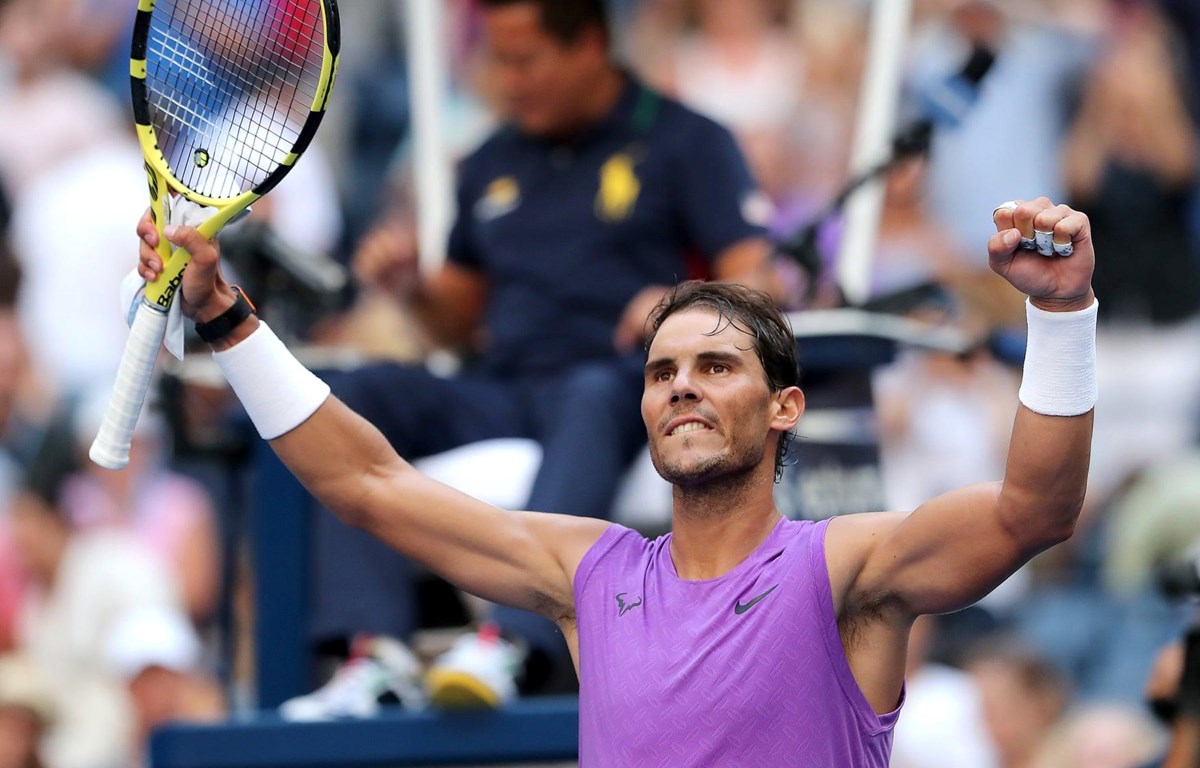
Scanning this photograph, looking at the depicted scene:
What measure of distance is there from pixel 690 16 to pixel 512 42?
8.75 ft

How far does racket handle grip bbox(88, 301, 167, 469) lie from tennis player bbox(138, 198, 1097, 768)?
0.23 ft

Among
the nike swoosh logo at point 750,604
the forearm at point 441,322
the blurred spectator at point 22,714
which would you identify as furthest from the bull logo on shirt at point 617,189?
the blurred spectator at point 22,714

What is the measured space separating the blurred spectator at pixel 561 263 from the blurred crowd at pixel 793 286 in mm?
298

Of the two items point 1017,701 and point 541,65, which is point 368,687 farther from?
point 1017,701

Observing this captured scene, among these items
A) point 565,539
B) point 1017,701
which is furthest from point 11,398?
point 565,539

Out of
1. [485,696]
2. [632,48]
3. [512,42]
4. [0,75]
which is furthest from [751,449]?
[0,75]

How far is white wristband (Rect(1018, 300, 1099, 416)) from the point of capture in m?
2.74

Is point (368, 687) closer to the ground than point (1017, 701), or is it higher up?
closer to the ground

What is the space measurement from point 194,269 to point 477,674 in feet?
4.43

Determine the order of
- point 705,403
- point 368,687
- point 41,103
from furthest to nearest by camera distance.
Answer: point 41,103 → point 368,687 → point 705,403

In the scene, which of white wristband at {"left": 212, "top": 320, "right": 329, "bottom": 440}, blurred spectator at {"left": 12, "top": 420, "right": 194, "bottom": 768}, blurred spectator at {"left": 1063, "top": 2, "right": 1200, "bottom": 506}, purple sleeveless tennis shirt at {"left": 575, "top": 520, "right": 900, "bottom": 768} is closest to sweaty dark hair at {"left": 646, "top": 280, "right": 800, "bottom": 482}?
purple sleeveless tennis shirt at {"left": 575, "top": 520, "right": 900, "bottom": 768}

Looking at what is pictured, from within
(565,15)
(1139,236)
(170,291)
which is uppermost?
(1139,236)

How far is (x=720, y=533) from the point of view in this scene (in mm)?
3027

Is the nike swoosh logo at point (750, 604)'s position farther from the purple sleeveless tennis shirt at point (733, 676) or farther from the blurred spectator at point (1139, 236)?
the blurred spectator at point (1139, 236)
